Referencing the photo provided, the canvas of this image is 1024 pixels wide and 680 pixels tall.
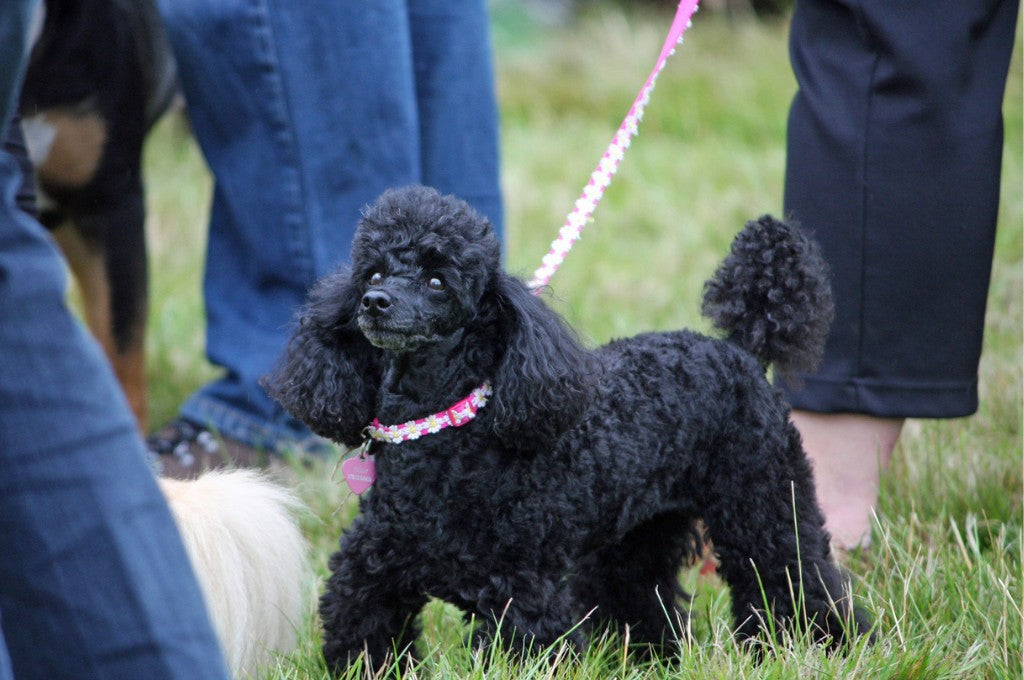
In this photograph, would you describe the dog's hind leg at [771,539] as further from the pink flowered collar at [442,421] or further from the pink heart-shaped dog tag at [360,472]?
the pink heart-shaped dog tag at [360,472]

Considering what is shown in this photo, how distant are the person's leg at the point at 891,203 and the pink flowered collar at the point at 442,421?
3.07 ft

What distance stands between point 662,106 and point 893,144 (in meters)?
4.42

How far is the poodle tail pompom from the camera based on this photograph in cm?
204

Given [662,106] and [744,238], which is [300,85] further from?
[662,106]

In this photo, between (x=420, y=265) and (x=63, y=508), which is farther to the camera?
(x=420, y=265)

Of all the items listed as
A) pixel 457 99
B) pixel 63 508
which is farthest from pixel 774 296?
pixel 457 99

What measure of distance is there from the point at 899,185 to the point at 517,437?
112 cm

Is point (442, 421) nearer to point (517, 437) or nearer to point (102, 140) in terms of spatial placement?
point (517, 437)

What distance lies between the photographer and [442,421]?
176cm

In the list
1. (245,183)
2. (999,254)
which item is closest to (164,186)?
(245,183)

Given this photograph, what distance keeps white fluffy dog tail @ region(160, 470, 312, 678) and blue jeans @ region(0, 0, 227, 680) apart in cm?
63

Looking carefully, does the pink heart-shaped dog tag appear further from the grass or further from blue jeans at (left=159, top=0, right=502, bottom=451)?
blue jeans at (left=159, top=0, right=502, bottom=451)

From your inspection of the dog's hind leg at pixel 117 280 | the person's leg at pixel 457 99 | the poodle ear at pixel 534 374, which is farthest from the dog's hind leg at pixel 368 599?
the dog's hind leg at pixel 117 280

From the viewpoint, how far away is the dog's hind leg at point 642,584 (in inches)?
84.7
